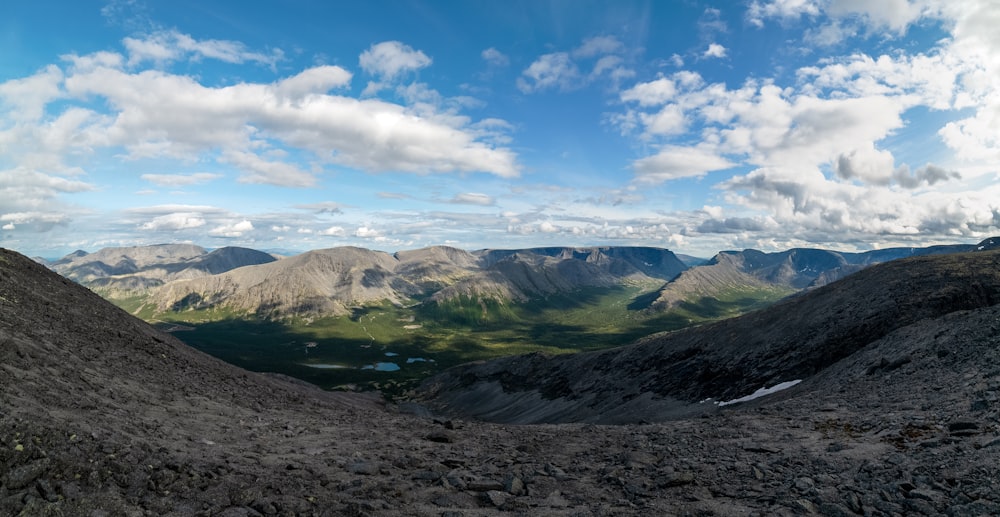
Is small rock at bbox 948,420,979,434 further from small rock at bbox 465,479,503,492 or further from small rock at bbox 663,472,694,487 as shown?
small rock at bbox 465,479,503,492

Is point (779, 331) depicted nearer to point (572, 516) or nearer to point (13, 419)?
point (572, 516)

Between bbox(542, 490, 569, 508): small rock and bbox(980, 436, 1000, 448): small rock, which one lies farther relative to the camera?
bbox(542, 490, 569, 508): small rock

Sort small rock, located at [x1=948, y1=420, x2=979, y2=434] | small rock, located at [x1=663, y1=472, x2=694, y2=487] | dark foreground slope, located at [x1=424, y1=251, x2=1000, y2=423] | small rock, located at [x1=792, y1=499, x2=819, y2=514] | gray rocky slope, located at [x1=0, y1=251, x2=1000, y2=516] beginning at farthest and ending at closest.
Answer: dark foreground slope, located at [x1=424, y1=251, x2=1000, y2=423] < small rock, located at [x1=948, y1=420, x2=979, y2=434] < small rock, located at [x1=663, y1=472, x2=694, y2=487] < small rock, located at [x1=792, y1=499, x2=819, y2=514] < gray rocky slope, located at [x1=0, y1=251, x2=1000, y2=516]

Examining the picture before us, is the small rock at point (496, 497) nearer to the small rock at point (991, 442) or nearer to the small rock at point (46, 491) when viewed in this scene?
the small rock at point (46, 491)

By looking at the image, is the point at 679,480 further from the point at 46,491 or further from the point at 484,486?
the point at 46,491

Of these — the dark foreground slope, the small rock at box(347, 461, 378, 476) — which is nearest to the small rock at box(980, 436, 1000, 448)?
the small rock at box(347, 461, 378, 476)

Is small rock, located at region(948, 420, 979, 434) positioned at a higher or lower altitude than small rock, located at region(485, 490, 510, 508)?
higher

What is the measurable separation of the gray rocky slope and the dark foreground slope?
20.1 metres

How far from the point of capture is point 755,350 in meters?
74.4

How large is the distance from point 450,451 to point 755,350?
6672 centimetres

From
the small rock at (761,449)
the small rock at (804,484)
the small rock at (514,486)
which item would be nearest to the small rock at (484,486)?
the small rock at (514,486)

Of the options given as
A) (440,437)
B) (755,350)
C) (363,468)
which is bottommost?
(755,350)

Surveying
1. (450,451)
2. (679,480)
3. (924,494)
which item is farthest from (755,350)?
(450,451)

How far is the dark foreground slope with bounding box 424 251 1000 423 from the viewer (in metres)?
64.4
